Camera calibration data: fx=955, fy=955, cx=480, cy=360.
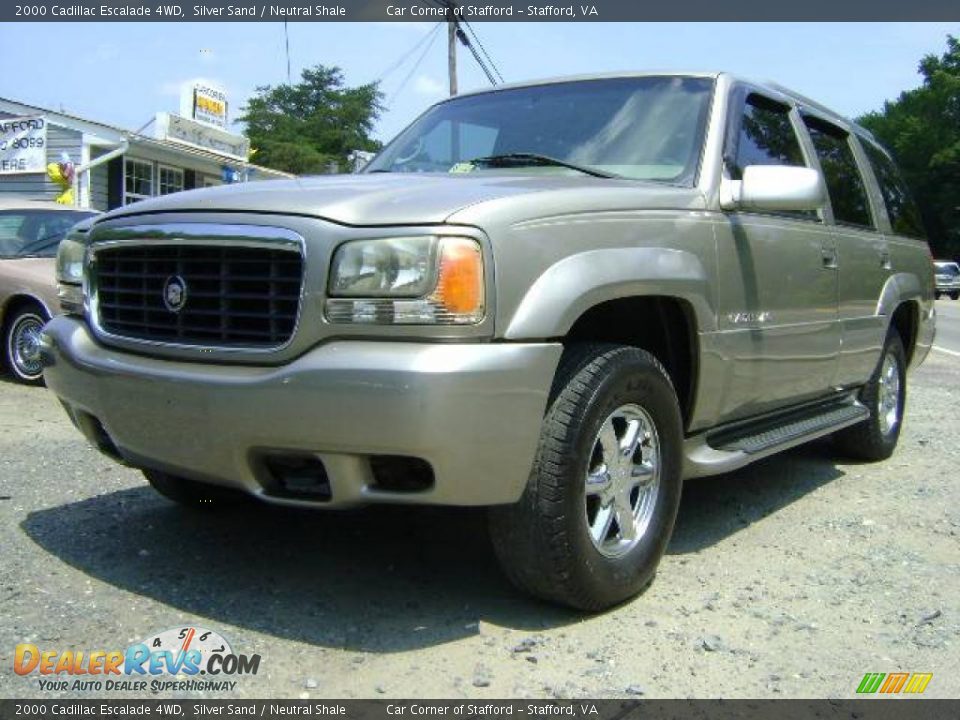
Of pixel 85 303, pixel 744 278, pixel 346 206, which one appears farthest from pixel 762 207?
pixel 85 303

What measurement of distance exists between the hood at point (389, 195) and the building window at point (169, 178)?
57.3 ft

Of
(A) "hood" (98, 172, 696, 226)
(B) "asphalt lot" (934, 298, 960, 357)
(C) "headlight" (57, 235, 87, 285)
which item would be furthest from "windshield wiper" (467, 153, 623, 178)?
(B) "asphalt lot" (934, 298, 960, 357)

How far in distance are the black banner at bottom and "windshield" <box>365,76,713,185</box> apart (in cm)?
195

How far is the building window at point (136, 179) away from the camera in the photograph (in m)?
18.5

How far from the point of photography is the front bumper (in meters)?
2.52

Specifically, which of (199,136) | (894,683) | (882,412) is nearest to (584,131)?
(894,683)

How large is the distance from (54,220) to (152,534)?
229 inches

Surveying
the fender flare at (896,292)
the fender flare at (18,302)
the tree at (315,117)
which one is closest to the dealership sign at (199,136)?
the fender flare at (18,302)

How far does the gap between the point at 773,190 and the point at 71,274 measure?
8.62 ft

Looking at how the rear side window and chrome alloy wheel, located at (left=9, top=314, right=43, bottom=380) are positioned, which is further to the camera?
chrome alloy wheel, located at (left=9, top=314, right=43, bottom=380)

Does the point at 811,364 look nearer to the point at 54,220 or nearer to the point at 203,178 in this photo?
the point at 54,220

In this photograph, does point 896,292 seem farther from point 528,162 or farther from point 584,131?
point 528,162

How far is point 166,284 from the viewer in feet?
9.84

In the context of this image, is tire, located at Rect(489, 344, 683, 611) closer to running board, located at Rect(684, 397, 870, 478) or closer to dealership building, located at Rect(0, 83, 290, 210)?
running board, located at Rect(684, 397, 870, 478)
